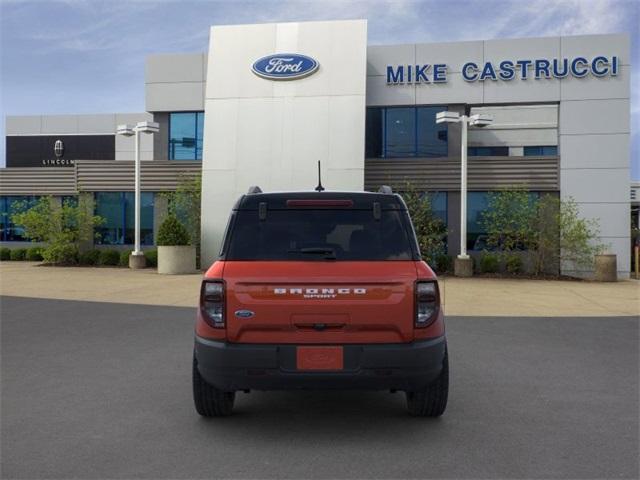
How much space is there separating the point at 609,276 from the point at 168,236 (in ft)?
47.6

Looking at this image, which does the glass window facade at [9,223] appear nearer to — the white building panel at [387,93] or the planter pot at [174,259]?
the planter pot at [174,259]

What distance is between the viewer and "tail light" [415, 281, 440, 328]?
14.0 feet

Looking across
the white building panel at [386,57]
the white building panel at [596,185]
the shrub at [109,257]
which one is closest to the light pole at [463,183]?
the white building panel at [386,57]

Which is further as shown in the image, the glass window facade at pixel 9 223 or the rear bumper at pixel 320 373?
the glass window facade at pixel 9 223

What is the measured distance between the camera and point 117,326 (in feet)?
31.6

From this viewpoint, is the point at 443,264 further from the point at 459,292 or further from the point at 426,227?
the point at 459,292

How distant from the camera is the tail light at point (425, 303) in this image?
4270 millimetres

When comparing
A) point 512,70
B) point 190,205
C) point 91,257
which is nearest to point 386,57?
point 512,70

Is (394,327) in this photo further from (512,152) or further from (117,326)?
(512,152)

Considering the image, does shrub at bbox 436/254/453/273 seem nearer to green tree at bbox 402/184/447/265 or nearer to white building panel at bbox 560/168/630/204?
green tree at bbox 402/184/447/265

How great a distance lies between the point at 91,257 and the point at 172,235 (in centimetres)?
510

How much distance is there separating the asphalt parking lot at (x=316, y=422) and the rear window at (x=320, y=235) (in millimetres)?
1381

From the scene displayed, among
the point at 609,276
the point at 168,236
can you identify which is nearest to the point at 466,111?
the point at 609,276

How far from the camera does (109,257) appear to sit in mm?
22906
